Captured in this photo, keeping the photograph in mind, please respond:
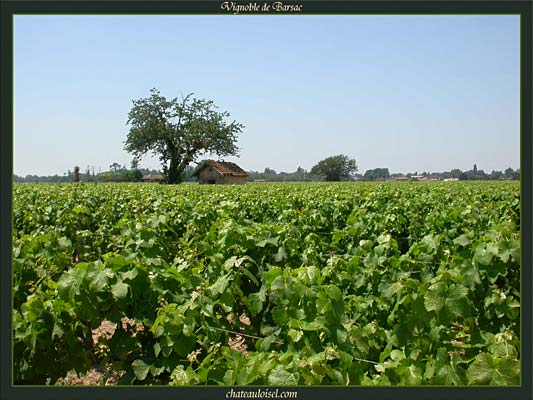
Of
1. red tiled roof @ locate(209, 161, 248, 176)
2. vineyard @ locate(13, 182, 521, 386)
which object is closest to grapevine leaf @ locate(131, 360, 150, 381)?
vineyard @ locate(13, 182, 521, 386)

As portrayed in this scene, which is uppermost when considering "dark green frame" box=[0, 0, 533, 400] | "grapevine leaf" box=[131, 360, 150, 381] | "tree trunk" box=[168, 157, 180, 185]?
"tree trunk" box=[168, 157, 180, 185]

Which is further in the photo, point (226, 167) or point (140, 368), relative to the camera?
point (226, 167)

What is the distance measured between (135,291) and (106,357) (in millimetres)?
559

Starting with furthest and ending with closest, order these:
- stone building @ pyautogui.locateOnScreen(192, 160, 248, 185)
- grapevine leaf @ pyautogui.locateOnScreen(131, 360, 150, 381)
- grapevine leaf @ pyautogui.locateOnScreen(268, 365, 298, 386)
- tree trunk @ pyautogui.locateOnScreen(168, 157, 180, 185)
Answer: stone building @ pyautogui.locateOnScreen(192, 160, 248, 185) < tree trunk @ pyautogui.locateOnScreen(168, 157, 180, 185) < grapevine leaf @ pyautogui.locateOnScreen(131, 360, 150, 381) < grapevine leaf @ pyautogui.locateOnScreen(268, 365, 298, 386)

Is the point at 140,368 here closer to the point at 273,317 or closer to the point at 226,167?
the point at 273,317

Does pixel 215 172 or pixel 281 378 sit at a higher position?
pixel 215 172

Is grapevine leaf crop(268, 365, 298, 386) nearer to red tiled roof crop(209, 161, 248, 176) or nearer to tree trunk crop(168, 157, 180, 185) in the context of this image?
tree trunk crop(168, 157, 180, 185)
